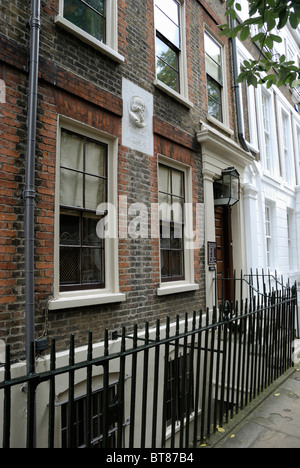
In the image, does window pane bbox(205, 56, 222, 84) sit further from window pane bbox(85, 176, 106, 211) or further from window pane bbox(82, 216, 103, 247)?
window pane bbox(82, 216, 103, 247)

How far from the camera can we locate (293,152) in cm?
1223

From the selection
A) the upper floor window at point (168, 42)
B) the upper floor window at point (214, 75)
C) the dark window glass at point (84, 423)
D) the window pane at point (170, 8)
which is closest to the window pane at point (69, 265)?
the dark window glass at point (84, 423)

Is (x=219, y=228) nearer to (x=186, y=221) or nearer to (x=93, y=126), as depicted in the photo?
(x=186, y=221)

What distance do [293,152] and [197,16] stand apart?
690 cm

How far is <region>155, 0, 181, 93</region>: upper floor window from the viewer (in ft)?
19.4

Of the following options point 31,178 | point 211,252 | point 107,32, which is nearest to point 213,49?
point 107,32

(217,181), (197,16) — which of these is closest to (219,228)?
(217,181)

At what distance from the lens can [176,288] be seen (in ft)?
17.9

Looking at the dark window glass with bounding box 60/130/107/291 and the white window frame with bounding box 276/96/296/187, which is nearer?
the dark window glass with bounding box 60/130/107/291

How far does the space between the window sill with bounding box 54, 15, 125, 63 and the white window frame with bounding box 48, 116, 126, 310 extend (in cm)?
110

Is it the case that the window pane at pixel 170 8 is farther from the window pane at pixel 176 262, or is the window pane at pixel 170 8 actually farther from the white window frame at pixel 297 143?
the white window frame at pixel 297 143

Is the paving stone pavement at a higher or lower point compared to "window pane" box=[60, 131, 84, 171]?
lower

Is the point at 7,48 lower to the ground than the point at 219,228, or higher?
higher

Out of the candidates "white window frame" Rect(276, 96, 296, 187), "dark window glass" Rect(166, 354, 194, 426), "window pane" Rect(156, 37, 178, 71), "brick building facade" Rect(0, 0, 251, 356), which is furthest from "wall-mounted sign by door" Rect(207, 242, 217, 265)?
"white window frame" Rect(276, 96, 296, 187)
